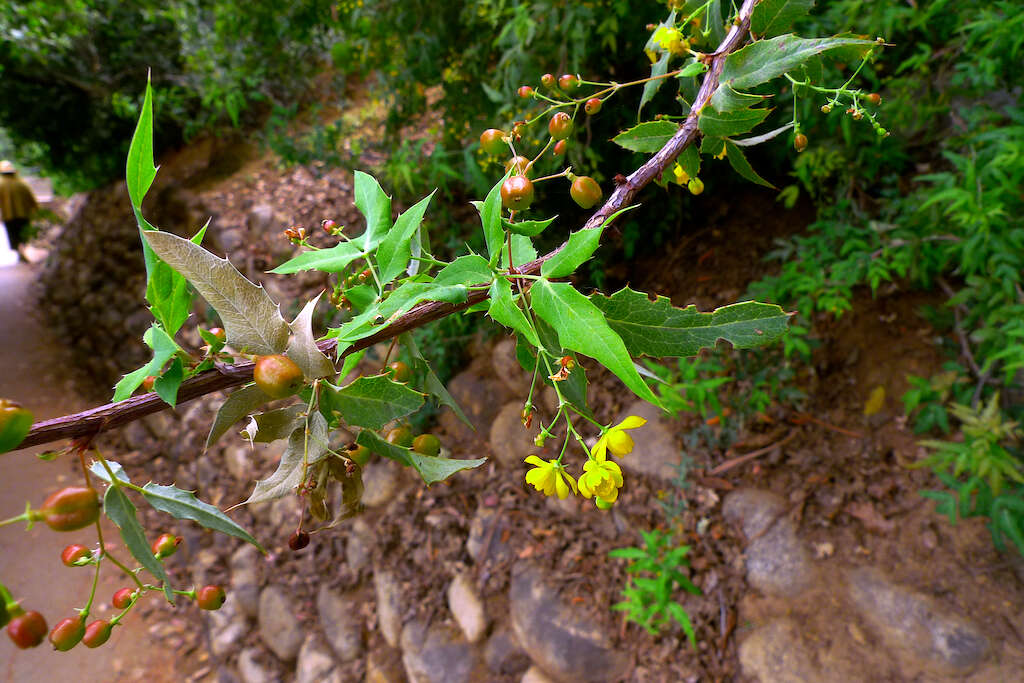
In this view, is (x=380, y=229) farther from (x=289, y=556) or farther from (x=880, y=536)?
(x=289, y=556)

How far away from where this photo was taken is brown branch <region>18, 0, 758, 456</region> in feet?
1.30

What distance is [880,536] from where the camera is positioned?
1541 mm

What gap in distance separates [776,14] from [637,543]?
4.97 feet

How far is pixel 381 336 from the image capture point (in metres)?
0.48

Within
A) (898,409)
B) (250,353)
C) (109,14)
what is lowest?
(898,409)

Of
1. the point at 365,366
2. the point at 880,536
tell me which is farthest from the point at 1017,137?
the point at 365,366

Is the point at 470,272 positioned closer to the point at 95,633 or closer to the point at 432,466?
the point at 432,466

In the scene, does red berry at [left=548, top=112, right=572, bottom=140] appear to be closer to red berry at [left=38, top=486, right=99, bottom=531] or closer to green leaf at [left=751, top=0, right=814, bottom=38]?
green leaf at [left=751, top=0, right=814, bottom=38]

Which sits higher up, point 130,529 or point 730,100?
point 730,100

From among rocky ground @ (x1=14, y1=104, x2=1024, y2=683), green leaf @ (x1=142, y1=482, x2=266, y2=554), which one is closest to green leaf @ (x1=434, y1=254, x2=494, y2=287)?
green leaf @ (x1=142, y1=482, x2=266, y2=554)

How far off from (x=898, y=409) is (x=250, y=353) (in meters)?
1.76

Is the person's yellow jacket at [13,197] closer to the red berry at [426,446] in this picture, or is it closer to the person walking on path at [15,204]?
the person walking on path at [15,204]

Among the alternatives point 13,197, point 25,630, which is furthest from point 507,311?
point 13,197

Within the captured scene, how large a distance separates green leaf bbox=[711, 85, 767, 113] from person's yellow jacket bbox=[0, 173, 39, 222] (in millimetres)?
6208
